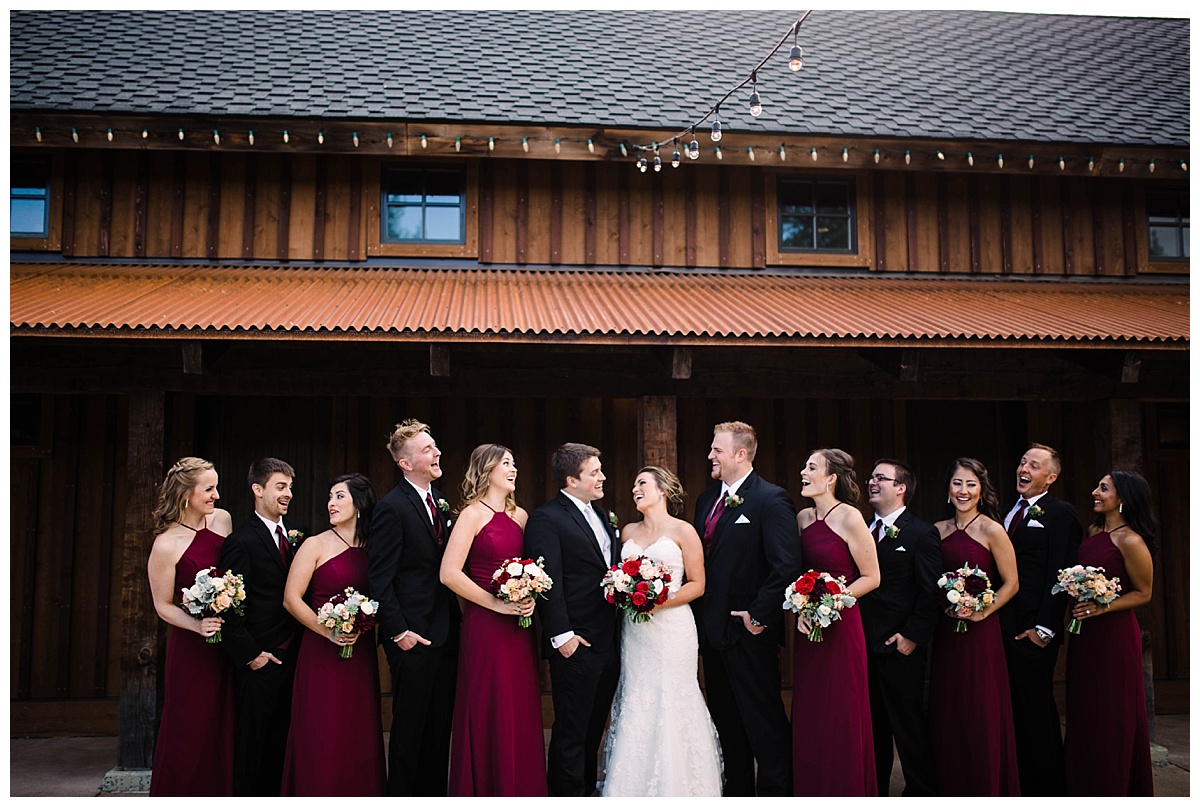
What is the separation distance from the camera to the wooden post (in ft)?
24.8

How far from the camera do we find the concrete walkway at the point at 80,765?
23.6 ft

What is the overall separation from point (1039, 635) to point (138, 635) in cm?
633

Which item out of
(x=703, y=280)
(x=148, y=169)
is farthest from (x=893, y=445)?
(x=148, y=169)

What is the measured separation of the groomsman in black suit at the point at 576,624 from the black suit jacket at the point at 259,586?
1.53m

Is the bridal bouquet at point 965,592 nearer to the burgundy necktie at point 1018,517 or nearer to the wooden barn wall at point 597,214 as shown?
the burgundy necktie at point 1018,517

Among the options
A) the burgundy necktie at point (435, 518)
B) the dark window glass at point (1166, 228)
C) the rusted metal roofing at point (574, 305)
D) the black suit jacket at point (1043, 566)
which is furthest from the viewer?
the dark window glass at point (1166, 228)

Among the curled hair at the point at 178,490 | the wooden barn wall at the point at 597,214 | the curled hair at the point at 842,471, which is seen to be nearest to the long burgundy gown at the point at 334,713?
the curled hair at the point at 178,490

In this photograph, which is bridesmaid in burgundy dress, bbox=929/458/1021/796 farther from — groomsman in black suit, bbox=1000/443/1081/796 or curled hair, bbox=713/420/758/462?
curled hair, bbox=713/420/758/462

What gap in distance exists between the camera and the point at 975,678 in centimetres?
602

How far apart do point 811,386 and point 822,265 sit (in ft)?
7.36

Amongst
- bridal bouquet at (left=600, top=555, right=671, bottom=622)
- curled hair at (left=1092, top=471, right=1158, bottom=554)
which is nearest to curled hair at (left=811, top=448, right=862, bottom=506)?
bridal bouquet at (left=600, top=555, right=671, bottom=622)

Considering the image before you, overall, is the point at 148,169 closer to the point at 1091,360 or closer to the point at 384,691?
the point at 384,691

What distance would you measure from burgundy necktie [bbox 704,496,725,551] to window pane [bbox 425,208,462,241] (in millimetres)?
4481

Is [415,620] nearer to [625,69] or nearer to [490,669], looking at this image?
[490,669]
